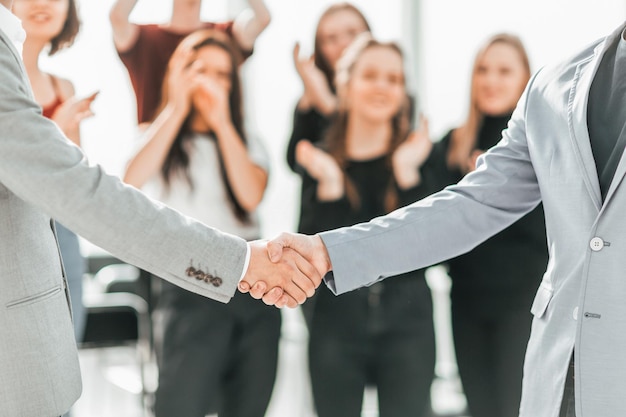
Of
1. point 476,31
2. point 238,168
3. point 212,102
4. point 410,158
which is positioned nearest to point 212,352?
point 238,168

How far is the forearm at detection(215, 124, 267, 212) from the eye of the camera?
260 centimetres

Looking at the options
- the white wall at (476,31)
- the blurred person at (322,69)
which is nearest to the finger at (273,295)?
the blurred person at (322,69)

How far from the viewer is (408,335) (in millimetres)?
2551

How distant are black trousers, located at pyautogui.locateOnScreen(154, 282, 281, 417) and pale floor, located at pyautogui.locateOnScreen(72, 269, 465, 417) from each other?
0.66m

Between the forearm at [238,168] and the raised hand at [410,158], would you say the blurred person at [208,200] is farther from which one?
the raised hand at [410,158]

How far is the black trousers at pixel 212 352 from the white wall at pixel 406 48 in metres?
1.41

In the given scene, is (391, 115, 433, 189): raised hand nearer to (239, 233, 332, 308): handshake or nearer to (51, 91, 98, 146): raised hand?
(239, 233, 332, 308): handshake

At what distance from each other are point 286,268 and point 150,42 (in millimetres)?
1223

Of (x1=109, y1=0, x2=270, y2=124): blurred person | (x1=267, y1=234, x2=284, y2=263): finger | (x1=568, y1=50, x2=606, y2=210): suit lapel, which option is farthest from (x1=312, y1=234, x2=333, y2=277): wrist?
(x1=109, y1=0, x2=270, y2=124): blurred person

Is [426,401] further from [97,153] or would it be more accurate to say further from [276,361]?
[97,153]

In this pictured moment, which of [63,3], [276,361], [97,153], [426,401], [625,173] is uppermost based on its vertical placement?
[63,3]

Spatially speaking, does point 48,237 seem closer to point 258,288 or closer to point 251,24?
point 258,288

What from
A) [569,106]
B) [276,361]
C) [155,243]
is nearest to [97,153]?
[276,361]

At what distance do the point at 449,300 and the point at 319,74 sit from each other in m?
1.00
